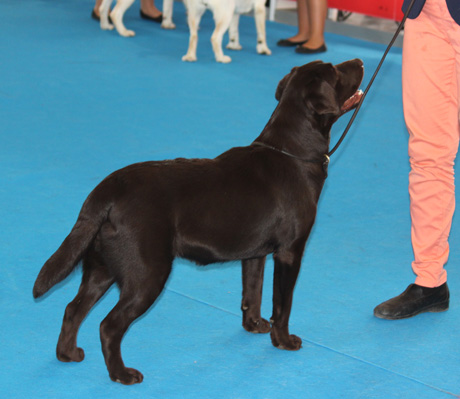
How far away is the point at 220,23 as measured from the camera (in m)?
7.54

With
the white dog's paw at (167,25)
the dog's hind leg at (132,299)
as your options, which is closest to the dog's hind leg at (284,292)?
the dog's hind leg at (132,299)

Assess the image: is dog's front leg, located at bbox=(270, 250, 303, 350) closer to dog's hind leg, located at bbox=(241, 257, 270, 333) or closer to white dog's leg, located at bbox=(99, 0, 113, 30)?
dog's hind leg, located at bbox=(241, 257, 270, 333)

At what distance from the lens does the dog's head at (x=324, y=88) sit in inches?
105

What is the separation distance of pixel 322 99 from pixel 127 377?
122 centimetres

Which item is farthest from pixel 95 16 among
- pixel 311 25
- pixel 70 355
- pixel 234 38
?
pixel 70 355

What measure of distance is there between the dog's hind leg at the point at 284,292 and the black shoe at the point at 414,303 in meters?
0.49

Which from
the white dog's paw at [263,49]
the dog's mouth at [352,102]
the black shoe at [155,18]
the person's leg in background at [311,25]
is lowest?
the black shoe at [155,18]

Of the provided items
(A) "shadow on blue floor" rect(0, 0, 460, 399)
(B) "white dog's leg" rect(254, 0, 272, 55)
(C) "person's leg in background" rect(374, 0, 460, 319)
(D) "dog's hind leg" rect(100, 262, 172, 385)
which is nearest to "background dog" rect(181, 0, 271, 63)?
(B) "white dog's leg" rect(254, 0, 272, 55)

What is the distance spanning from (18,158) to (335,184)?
2074 mm

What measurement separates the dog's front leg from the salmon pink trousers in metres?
0.70

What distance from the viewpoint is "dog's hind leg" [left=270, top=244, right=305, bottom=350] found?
2.71m

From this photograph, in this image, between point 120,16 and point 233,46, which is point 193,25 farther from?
point 120,16

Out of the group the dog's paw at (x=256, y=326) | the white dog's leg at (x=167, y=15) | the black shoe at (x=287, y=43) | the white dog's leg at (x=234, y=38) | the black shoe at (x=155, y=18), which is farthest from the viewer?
the black shoe at (x=155, y=18)

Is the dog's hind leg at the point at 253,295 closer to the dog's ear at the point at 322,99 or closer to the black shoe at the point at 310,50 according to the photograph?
the dog's ear at the point at 322,99
